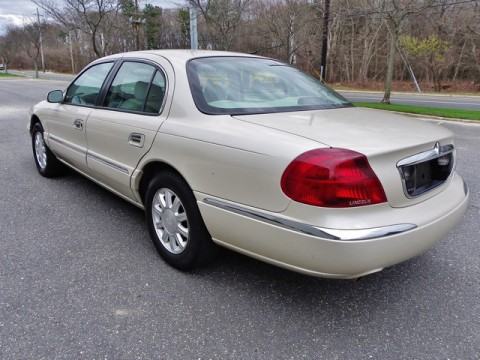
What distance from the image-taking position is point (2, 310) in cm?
239

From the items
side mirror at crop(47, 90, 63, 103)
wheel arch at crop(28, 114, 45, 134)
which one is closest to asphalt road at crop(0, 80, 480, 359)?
side mirror at crop(47, 90, 63, 103)

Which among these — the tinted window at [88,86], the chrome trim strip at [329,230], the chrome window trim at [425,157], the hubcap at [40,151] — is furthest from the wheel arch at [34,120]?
the chrome window trim at [425,157]

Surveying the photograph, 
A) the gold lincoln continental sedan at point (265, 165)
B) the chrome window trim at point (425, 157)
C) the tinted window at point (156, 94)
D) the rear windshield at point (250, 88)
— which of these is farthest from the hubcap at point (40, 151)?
the chrome window trim at point (425, 157)

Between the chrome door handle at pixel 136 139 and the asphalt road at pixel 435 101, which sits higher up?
the chrome door handle at pixel 136 139

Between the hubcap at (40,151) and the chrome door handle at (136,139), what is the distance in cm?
247

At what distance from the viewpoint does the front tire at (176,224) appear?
2615 mm

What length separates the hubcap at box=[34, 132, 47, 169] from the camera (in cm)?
504

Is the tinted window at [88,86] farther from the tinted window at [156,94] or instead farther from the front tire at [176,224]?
the front tire at [176,224]

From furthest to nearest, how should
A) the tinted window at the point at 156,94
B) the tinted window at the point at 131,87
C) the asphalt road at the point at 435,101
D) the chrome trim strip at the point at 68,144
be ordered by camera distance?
the asphalt road at the point at 435,101, the chrome trim strip at the point at 68,144, the tinted window at the point at 131,87, the tinted window at the point at 156,94

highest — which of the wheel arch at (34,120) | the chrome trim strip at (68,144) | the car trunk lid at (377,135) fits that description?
the car trunk lid at (377,135)

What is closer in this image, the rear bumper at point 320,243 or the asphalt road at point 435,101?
the rear bumper at point 320,243

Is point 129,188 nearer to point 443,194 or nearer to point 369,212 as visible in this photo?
point 369,212

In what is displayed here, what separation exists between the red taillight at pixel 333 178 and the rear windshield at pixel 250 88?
0.78 meters

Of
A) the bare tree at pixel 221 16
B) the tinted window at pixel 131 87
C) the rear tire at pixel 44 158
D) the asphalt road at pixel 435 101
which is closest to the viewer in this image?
the tinted window at pixel 131 87
